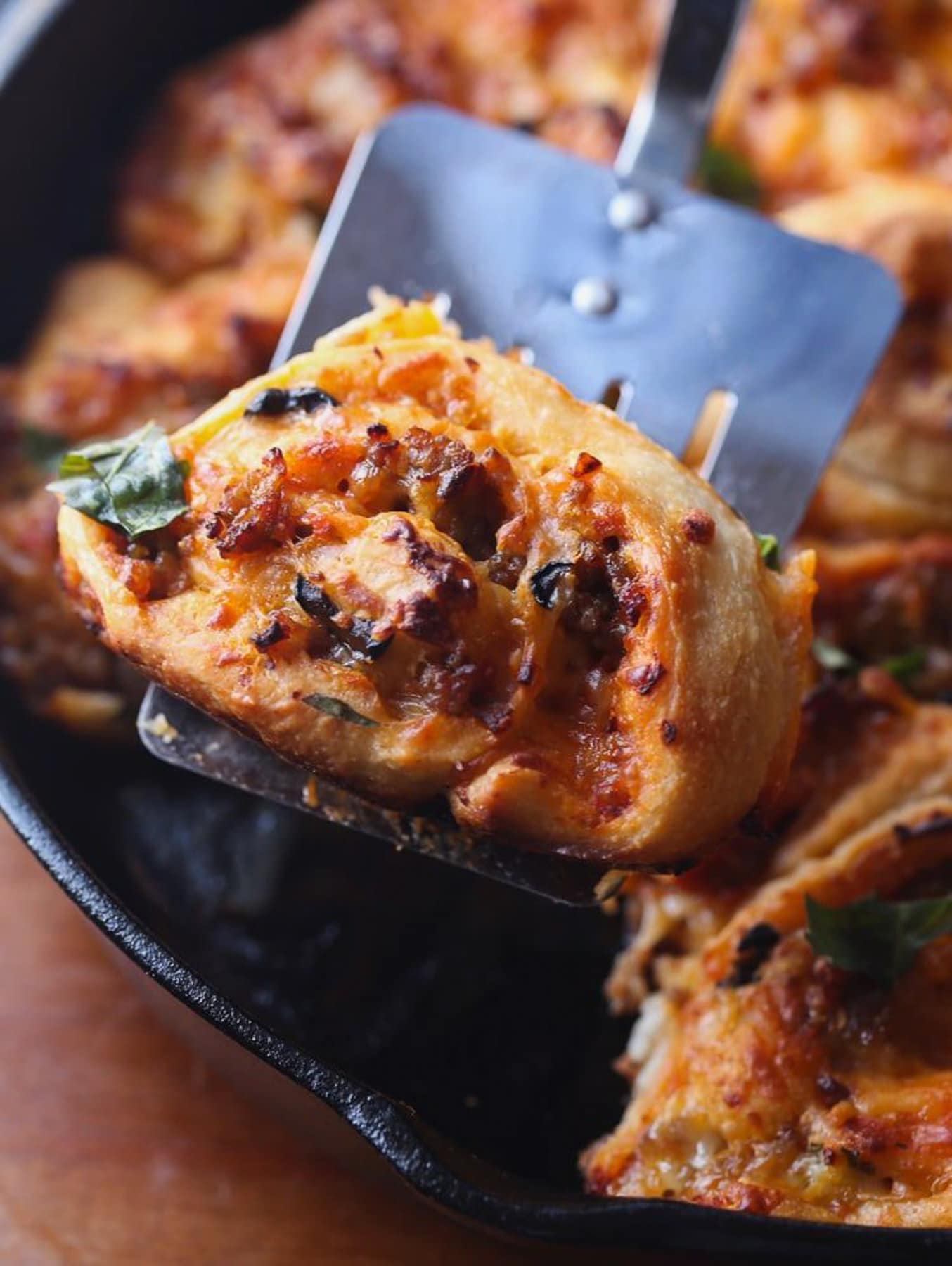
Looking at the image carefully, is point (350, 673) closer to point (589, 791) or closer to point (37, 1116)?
point (589, 791)

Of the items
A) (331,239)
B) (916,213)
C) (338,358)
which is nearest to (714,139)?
(916,213)

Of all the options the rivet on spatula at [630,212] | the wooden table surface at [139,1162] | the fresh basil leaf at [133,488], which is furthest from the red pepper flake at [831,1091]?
the rivet on spatula at [630,212]

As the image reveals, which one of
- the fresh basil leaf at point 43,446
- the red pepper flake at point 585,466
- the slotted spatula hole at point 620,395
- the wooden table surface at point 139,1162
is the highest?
the red pepper flake at point 585,466

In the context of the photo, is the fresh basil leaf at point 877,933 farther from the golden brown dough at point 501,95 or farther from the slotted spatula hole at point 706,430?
the golden brown dough at point 501,95

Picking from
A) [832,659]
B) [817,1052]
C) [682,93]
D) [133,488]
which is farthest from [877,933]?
[682,93]

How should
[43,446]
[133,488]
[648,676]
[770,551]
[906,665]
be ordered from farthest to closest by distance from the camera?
[43,446] → [906,665] → [770,551] → [133,488] → [648,676]

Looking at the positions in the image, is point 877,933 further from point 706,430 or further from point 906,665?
point 706,430

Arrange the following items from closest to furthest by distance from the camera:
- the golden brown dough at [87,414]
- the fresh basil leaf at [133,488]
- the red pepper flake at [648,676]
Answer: the red pepper flake at [648,676], the fresh basil leaf at [133,488], the golden brown dough at [87,414]
